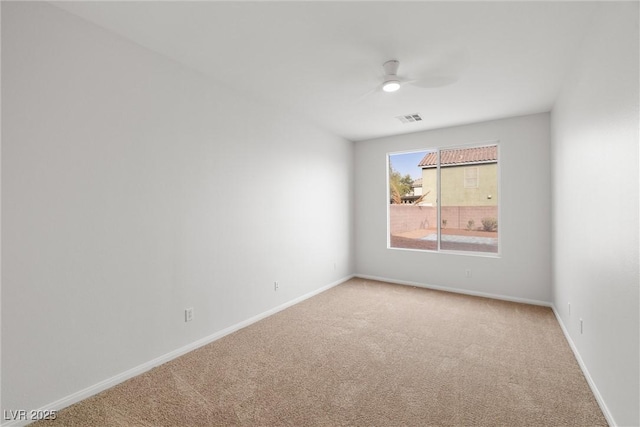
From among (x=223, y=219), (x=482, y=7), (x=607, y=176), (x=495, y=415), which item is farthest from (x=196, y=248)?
(x=607, y=176)

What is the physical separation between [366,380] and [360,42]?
2.60m

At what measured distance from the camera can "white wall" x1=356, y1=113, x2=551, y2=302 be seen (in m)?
4.01

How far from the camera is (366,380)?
2268 mm

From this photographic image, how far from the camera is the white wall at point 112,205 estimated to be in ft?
5.84

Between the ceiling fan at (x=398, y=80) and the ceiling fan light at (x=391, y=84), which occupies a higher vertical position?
the ceiling fan at (x=398, y=80)

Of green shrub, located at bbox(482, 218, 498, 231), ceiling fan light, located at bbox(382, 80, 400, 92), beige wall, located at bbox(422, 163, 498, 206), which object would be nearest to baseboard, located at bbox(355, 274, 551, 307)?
green shrub, located at bbox(482, 218, 498, 231)

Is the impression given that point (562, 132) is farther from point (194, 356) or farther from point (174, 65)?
point (194, 356)

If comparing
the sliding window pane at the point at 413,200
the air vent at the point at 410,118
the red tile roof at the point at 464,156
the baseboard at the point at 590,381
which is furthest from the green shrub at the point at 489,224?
the air vent at the point at 410,118

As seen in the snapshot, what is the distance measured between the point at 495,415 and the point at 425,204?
357cm

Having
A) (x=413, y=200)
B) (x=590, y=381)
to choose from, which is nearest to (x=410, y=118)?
(x=413, y=200)

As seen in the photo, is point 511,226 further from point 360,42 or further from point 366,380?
point 360,42

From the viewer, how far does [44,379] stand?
6.08ft

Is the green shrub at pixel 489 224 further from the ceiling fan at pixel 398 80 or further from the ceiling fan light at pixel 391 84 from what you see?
the ceiling fan light at pixel 391 84

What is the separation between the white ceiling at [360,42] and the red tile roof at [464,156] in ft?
3.58
